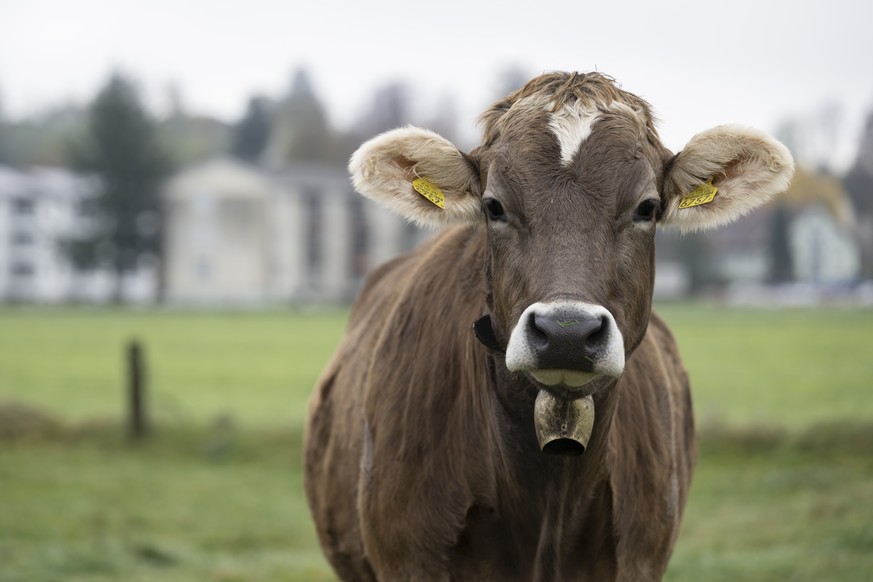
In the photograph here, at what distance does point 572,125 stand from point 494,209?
39 cm

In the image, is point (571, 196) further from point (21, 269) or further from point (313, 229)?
point (21, 269)

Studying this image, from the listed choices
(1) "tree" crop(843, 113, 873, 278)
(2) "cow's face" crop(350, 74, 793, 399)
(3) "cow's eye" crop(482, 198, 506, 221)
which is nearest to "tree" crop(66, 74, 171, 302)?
(1) "tree" crop(843, 113, 873, 278)

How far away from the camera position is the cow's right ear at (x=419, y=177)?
3.76 metres

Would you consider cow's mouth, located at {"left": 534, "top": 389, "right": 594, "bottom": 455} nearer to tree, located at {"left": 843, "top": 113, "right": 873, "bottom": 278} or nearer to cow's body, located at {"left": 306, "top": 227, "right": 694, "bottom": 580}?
cow's body, located at {"left": 306, "top": 227, "right": 694, "bottom": 580}

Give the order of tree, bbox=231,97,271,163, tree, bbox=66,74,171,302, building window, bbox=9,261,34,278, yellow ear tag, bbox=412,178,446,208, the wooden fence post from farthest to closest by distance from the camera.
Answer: tree, bbox=231,97,271,163 → building window, bbox=9,261,34,278 → tree, bbox=66,74,171,302 → the wooden fence post → yellow ear tag, bbox=412,178,446,208

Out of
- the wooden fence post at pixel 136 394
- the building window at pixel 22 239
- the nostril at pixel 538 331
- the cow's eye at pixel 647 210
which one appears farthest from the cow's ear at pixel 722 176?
the building window at pixel 22 239

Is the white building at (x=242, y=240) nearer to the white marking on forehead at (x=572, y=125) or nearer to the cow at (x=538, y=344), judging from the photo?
the cow at (x=538, y=344)

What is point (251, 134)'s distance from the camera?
97.3 metres

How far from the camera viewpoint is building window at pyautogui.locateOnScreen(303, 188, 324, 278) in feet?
255

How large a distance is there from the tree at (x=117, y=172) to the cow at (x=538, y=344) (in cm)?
6996

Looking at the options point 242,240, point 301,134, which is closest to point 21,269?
point 301,134

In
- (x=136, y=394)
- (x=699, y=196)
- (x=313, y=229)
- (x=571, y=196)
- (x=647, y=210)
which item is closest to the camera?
(x=571, y=196)

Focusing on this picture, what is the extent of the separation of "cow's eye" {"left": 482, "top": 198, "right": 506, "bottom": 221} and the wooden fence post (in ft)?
41.1

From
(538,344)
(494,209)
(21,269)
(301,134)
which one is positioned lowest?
(21,269)
